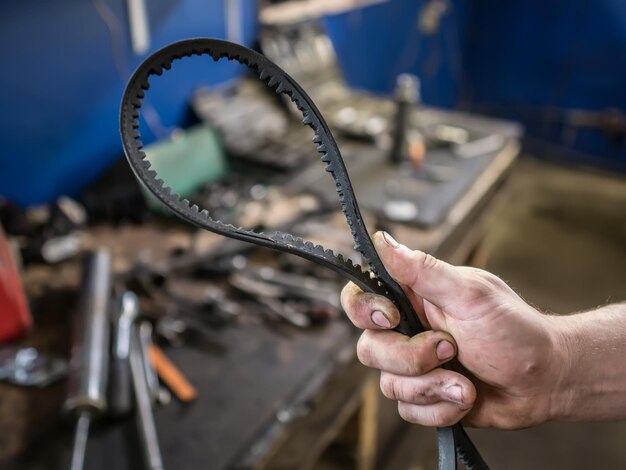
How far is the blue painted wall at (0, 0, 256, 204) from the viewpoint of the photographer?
141 cm

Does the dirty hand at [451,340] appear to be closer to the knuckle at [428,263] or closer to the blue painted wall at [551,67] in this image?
the knuckle at [428,263]

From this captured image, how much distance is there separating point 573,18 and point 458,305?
3889 millimetres

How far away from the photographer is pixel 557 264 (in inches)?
114

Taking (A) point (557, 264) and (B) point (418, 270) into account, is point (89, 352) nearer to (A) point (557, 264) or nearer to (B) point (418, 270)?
(B) point (418, 270)

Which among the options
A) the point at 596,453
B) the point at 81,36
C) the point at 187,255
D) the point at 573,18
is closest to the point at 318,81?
the point at 81,36

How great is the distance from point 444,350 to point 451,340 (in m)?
0.02

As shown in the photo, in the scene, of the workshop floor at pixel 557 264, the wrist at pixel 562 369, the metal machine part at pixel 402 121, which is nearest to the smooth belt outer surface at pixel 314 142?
the wrist at pixel 562 369

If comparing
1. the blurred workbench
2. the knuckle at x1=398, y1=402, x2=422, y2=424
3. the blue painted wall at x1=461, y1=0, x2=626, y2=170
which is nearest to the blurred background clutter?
the blurred workbench

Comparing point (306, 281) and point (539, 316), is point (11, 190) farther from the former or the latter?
point (539, 316)

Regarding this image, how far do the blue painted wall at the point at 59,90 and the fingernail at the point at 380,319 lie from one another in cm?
127

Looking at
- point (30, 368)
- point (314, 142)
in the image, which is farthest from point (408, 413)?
point (30, 368)

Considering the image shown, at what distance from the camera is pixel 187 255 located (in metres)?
1.38

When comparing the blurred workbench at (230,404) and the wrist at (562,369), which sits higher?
the wrist at (562,369)

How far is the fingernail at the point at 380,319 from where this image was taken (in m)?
0.60
